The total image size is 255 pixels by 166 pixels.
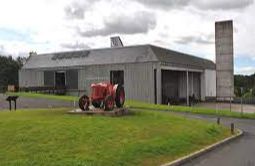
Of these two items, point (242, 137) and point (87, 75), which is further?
point (87, 75)

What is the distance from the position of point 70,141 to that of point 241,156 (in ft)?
18.1

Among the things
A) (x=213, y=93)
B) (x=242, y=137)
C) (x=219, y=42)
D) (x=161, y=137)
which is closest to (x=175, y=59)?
(x=219, y=42)

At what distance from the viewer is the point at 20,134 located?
12.7 meters

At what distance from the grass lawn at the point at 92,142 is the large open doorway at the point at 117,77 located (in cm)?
3347

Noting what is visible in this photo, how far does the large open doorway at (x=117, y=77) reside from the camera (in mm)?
51219

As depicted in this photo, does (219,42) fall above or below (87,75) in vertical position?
above

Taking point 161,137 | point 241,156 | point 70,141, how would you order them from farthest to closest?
point 161,137
point 241,156
point 70,141

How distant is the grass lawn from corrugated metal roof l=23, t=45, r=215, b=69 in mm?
32565

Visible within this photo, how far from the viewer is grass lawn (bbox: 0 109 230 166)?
35.0ft

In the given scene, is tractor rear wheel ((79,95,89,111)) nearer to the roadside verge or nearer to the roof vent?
the roadside verge

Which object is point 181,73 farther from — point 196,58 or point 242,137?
point 242,137

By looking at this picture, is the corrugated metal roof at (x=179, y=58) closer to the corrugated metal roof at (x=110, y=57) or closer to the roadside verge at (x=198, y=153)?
the corrugated metal roof at (x=110, y=57)

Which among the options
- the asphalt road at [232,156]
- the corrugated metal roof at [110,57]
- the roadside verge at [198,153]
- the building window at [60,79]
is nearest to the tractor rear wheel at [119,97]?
the roadside verge at [198,153]

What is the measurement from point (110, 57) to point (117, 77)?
109 inches
